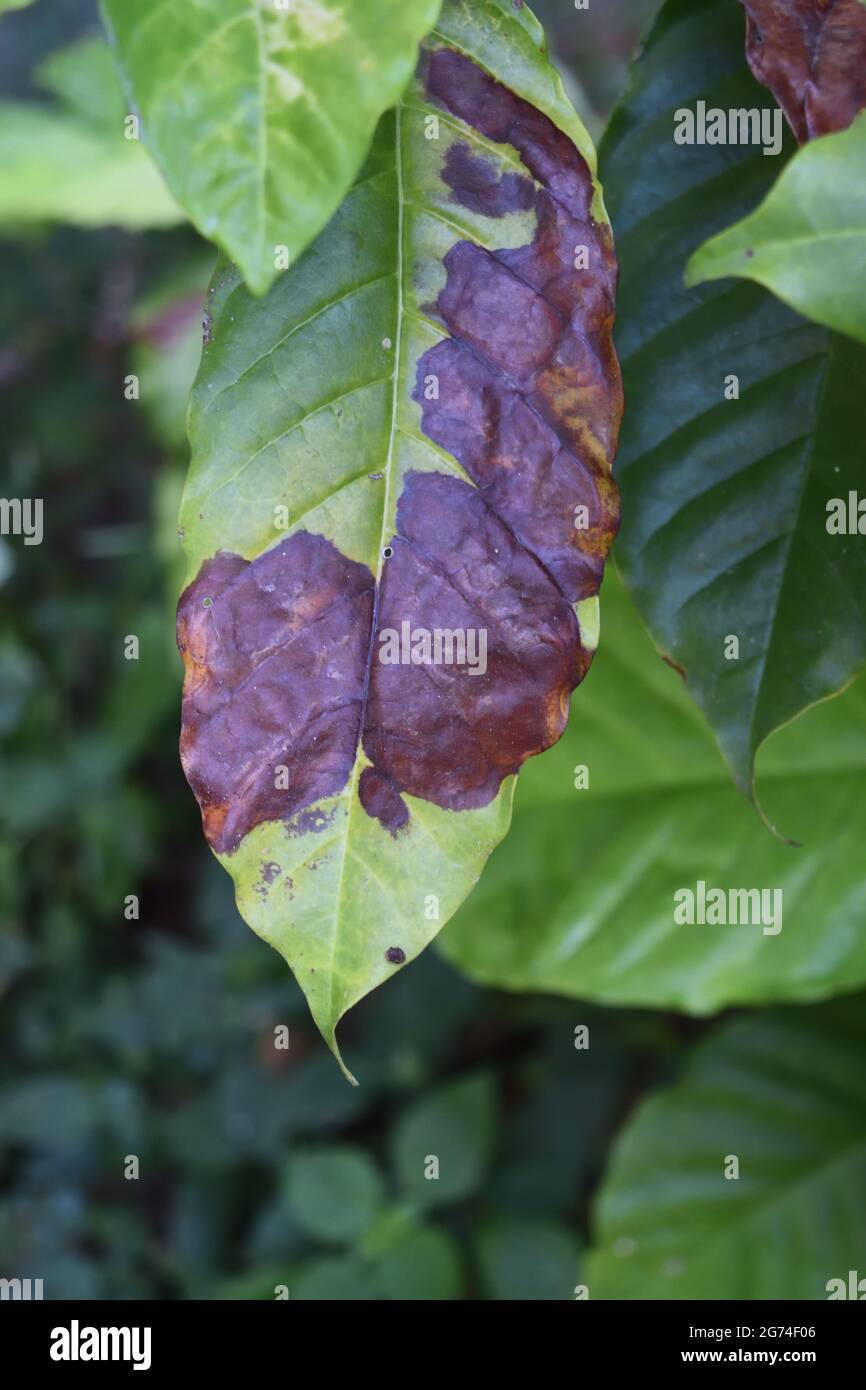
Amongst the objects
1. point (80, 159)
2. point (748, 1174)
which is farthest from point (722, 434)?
point (80, 159)

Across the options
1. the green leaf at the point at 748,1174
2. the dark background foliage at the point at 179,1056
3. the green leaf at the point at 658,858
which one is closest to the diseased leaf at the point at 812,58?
the green leaf at the point at 658,858

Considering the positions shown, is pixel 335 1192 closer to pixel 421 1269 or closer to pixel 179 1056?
pixel 421 1269

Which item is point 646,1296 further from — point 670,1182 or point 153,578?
point 153,578

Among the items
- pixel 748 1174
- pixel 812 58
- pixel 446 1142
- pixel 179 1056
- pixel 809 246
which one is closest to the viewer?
pixel 809 246

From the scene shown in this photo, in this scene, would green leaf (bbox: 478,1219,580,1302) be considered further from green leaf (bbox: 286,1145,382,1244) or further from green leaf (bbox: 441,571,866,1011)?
green leaf (bbox: 441,571,866,1011)

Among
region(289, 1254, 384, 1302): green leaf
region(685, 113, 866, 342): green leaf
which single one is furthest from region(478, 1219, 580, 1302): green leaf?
region(685, 113, 866, 342): green leaf

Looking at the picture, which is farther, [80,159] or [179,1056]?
[80,159]

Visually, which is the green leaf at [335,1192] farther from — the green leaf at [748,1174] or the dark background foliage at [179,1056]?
the green leaf at [748,1174]

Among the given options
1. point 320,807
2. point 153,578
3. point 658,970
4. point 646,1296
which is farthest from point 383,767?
point 153,578
